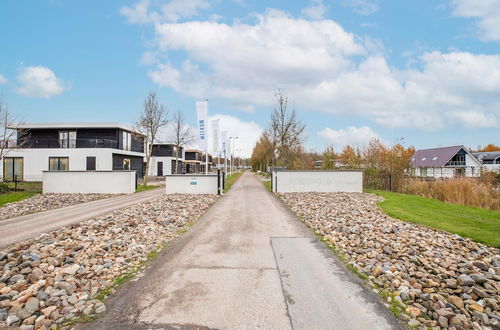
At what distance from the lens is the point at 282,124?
80.0 ft

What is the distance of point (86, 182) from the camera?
18578mm

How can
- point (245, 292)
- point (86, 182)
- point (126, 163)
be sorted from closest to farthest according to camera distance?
1. point (245, 292)
2. point (86, 182)
3. point (126, 163)

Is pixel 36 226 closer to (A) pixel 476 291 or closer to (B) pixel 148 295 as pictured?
(B) pixel 148 295

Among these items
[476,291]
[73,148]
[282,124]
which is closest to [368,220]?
[476,291]

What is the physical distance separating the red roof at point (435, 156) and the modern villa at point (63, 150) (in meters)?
41.9

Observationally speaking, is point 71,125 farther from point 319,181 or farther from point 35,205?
point 319,181

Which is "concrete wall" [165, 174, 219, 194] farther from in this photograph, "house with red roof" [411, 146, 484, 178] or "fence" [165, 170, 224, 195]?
"house with red roof" [411, 146, 484, 178]

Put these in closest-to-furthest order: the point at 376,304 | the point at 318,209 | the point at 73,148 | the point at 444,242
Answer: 1. the point at 376,304
2. the point at 444,242
3. the point at 318,209
4. the point at 73,148

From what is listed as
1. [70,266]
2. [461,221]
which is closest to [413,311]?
[70,266]

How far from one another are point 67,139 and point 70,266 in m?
27.5

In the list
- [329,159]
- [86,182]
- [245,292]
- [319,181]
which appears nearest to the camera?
[245,292]

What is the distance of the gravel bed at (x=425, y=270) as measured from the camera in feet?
11.3

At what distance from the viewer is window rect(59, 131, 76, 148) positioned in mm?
27078

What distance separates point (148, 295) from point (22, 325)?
4.75ft
